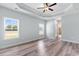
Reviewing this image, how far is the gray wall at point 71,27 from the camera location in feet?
16.7

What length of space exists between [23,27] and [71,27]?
8.82ft

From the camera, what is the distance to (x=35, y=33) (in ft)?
17.8

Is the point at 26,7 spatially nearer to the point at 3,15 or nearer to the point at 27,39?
the point at 3,15

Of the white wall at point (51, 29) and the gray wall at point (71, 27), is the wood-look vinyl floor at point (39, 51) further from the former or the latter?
the white wall at point (51, 29)

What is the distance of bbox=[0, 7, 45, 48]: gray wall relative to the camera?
12.4 ft

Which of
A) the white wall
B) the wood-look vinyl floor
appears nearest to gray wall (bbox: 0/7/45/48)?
the wood-look vinyl floor

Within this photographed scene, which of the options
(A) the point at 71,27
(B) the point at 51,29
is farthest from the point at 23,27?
(B) the point at 51,29

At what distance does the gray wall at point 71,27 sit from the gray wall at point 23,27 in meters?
1.42

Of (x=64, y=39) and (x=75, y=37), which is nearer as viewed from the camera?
(x=75, y=37)

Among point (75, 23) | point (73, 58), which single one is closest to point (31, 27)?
point (75, 23)

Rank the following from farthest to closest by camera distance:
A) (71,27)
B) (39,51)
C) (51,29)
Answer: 1. (51,29)
2. (71,27)
3. (39,51)

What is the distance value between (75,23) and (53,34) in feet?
8.32

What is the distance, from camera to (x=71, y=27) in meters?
5.37

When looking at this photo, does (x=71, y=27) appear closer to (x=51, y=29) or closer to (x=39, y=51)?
(x=51, y=29)
